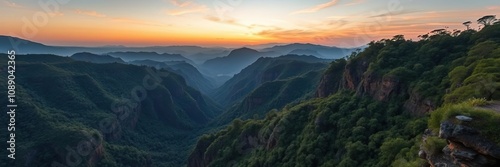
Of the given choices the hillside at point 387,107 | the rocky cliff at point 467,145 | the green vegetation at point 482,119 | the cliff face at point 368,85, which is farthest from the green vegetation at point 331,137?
the green vegetation at point 482,119

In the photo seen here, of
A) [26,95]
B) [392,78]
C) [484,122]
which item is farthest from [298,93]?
[484,122]

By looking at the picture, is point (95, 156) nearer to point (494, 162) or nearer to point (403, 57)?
point (403, 57)

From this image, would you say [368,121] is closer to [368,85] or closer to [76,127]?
[368,85]

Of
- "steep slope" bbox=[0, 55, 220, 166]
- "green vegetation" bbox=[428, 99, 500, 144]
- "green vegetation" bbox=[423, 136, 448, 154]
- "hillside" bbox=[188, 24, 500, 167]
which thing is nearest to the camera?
"green vegetation" bbox=[428, 99, 500, 144]

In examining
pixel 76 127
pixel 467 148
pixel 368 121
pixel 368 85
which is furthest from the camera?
pixel 76 127

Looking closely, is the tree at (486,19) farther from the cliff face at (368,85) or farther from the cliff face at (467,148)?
the cliff face at (467,148)

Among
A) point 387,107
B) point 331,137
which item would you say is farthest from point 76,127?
point 387,107

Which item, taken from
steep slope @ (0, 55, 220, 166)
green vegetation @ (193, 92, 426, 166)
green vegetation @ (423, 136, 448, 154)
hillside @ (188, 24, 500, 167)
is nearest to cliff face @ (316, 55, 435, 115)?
hillside @ (188, 24, 500, 167)

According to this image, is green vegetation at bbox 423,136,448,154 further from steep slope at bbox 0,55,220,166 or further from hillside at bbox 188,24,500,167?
steep slope at bbox 0,55,220,166
